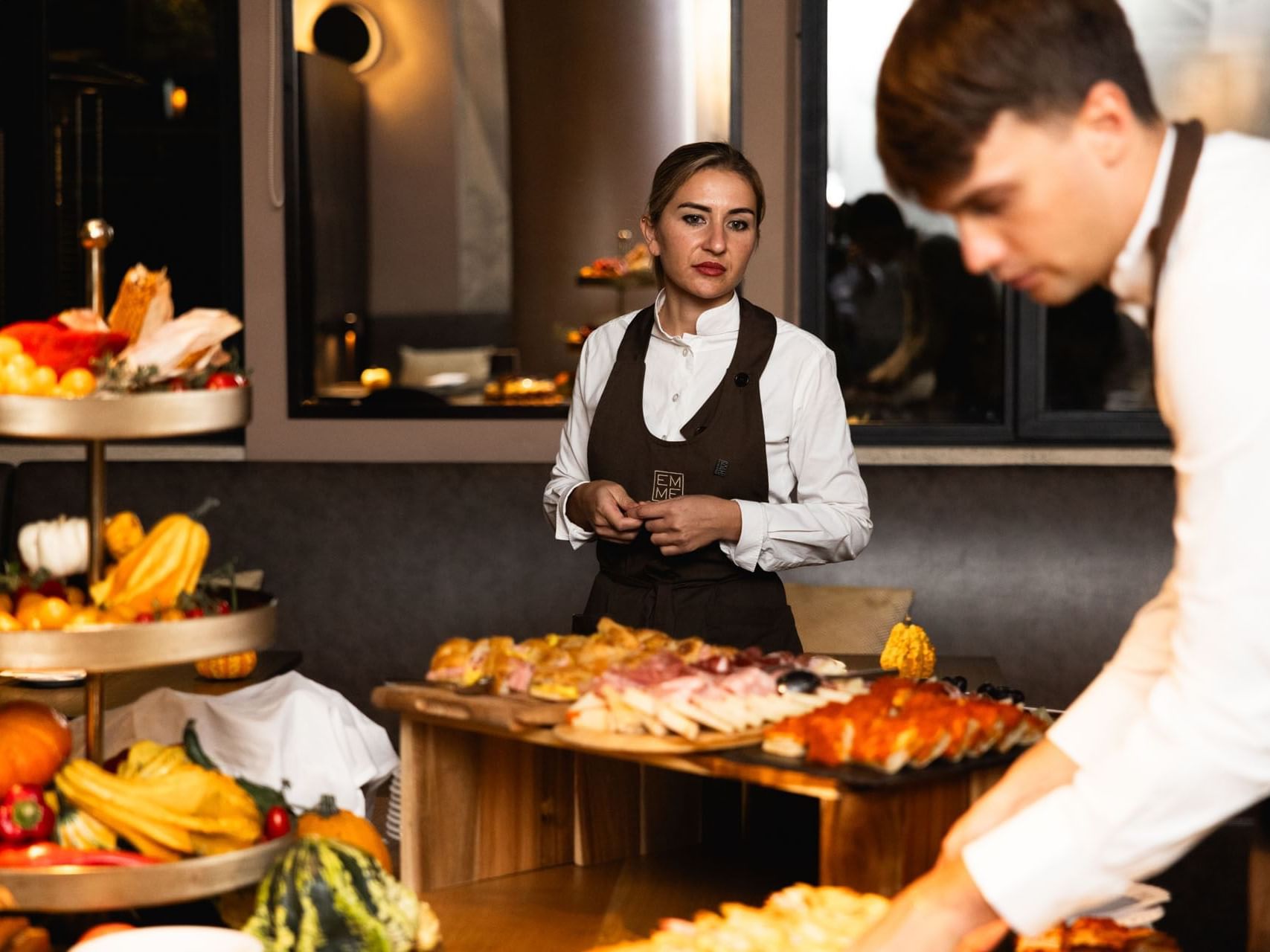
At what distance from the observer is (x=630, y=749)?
1703 mm

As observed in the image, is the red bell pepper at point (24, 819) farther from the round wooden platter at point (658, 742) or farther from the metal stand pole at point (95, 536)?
the round wooden platter at point (658, 742)

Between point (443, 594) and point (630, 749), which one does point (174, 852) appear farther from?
point (443, 594)

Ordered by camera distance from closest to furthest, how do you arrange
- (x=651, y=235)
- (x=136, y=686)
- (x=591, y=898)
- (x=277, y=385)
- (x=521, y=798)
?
(x=591, y=898), (x=521, y=798), (x=651, y=235), (x=136, y=686), (x=277, y=385)

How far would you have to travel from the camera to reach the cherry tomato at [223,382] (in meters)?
1.74

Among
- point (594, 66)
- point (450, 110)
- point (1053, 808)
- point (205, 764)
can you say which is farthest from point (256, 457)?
point (1053, 808)

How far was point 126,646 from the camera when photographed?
5.24 feet

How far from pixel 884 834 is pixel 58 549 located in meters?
1.02

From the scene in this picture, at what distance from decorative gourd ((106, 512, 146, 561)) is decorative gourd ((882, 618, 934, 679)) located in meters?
1.82

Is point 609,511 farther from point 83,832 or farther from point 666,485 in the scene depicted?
point 83,832

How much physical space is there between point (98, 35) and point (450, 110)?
1.20 m

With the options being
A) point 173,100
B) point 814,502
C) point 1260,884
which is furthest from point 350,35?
point 1260,884

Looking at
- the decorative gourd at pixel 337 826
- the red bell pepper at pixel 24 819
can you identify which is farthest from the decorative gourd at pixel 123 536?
the decorative gourd at pixel 337 826

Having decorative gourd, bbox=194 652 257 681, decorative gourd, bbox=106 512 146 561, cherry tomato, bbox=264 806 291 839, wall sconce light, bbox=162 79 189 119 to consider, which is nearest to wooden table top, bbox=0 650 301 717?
decorative gourd, bbox=194 652 257 681

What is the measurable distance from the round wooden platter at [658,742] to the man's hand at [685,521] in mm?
833
